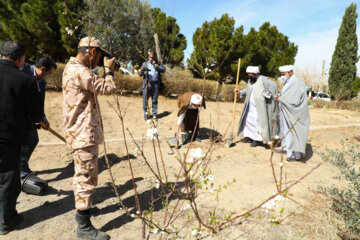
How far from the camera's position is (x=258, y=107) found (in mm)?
5039

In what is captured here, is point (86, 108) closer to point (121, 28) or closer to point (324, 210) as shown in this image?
point (324, 210)

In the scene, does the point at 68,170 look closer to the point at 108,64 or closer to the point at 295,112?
the point at 108,64

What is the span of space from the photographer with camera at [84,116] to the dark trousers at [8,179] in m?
0.56

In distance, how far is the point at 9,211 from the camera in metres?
2.17

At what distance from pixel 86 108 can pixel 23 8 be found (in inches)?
485

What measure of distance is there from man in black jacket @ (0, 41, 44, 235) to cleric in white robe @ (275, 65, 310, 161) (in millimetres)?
4061

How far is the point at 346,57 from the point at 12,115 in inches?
709

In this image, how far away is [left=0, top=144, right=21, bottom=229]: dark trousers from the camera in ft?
6.78

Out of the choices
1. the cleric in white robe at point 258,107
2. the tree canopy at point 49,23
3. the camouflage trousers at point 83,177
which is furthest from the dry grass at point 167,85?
the camouflage trousers at point 83,177

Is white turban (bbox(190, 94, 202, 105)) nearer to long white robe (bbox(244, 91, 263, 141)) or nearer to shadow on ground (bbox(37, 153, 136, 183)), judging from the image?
long white robe (bbox(244, 91, 263, 141))

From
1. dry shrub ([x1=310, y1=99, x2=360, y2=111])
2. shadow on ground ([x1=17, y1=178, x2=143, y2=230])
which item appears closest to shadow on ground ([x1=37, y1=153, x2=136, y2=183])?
shadow on ground ([x1=17, y1=178, x2=143, y2=230])

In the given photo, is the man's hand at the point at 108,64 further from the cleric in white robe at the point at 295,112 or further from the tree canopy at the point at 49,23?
the tree canopy at the point at 49,23

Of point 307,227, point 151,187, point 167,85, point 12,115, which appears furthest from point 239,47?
point 12,115

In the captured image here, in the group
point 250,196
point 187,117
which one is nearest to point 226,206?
point 250,196
